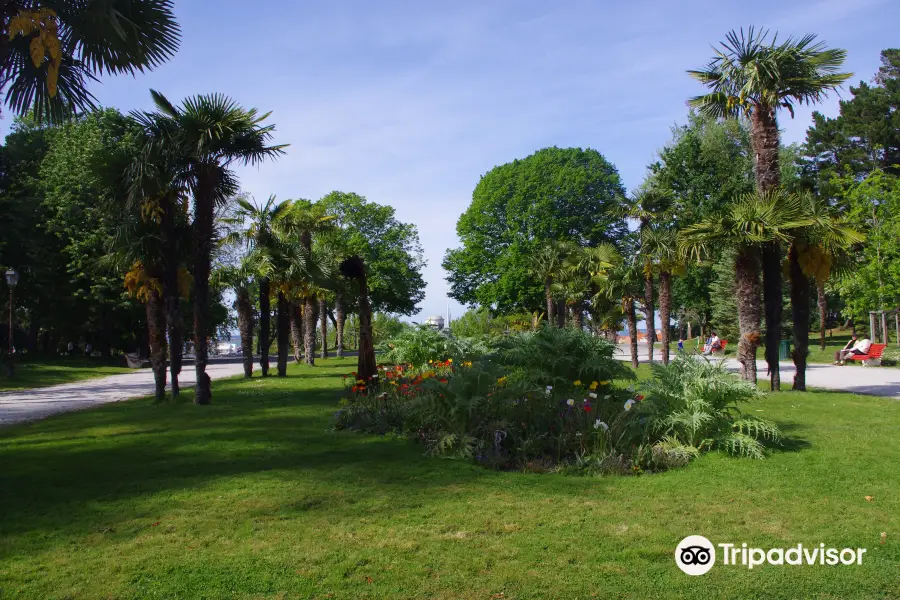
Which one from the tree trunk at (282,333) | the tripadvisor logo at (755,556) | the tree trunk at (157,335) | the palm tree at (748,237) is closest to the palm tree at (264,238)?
the tree trunk at (282,333)

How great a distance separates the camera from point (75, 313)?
1420 inches

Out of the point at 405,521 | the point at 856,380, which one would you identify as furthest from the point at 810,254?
the point at 405,521

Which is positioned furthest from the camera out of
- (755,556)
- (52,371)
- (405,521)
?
(52,371)

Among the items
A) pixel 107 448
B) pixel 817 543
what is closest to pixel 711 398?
pixel 817 543

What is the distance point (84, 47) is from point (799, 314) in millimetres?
14621

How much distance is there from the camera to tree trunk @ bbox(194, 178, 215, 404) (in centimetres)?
1407

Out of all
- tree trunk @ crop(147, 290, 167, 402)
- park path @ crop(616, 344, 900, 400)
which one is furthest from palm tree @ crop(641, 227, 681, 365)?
tree trunk @ crop(147, 290, 167, 402)

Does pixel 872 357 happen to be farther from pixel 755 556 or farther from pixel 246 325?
pixel 755 556

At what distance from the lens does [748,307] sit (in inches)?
610

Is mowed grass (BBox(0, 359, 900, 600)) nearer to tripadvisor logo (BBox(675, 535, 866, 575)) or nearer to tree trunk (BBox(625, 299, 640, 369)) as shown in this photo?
tripadvisor logo (BBox(675, 535, 866, 575))

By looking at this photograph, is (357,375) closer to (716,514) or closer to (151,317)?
(151,317)

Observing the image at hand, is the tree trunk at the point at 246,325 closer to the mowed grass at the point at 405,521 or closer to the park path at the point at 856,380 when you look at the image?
the park path at the point at 856,380

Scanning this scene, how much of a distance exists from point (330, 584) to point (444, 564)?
77 cm

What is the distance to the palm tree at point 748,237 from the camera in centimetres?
1420
